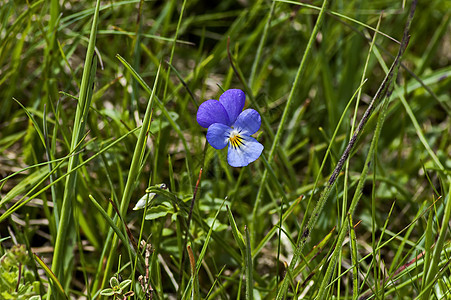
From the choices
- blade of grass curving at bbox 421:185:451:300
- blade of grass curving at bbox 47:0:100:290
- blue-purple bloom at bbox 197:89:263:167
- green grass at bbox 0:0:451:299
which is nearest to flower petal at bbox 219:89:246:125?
blue-purple bloom at bbox 197:89:263:167

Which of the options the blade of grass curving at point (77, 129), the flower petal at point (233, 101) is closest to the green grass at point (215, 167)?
the blade of grass curving at point (77, 129)

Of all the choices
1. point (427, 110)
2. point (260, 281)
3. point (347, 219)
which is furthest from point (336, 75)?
point (347, 219)

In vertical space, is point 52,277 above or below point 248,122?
below

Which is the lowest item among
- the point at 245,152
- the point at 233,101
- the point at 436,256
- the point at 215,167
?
the point at 215,167

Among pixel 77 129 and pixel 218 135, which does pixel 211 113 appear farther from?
pixel 77 129

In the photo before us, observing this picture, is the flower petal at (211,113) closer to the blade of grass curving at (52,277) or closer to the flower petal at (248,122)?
the flower petal at (248,122)

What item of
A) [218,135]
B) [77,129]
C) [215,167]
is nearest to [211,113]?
[218,135]
